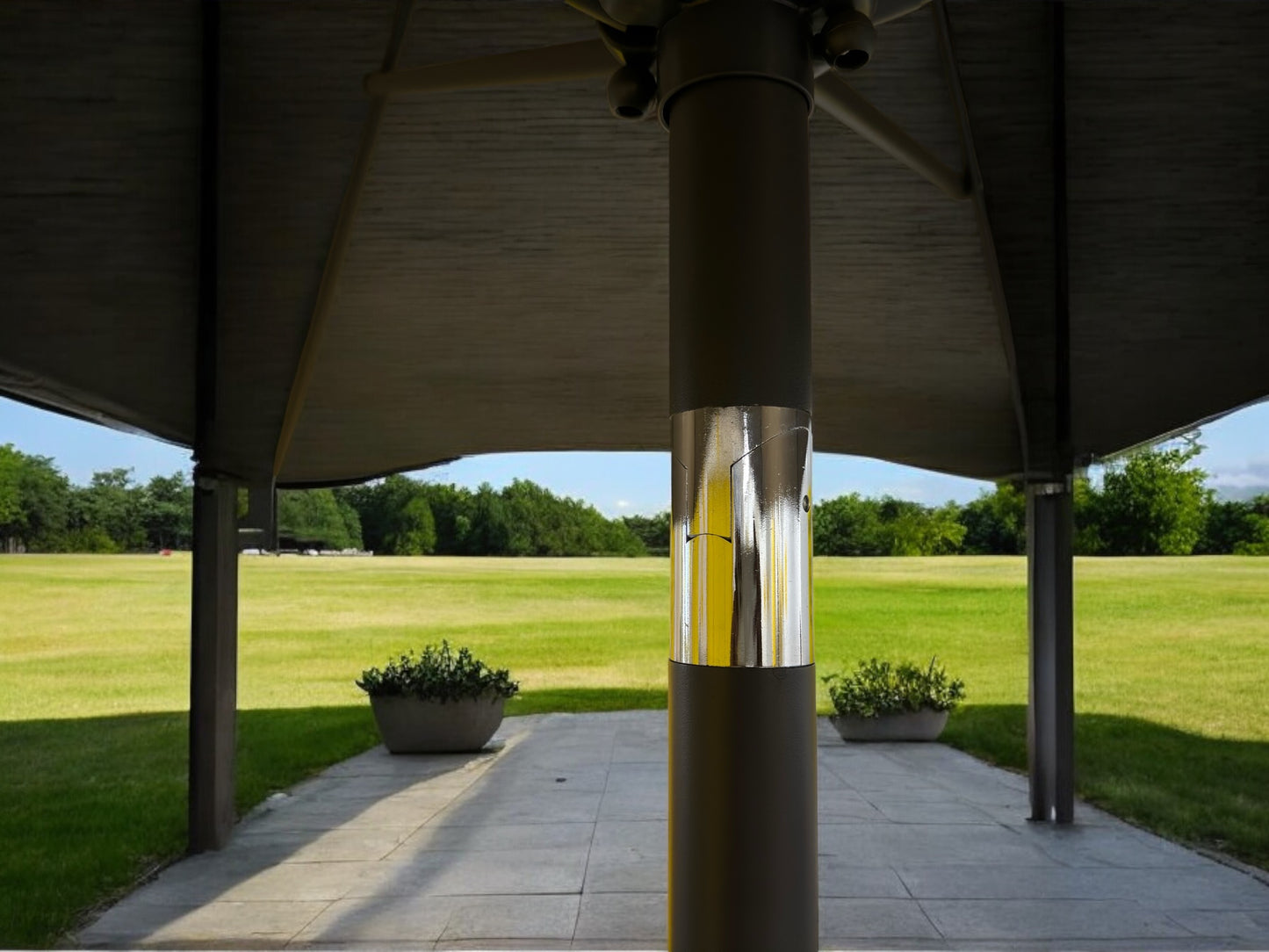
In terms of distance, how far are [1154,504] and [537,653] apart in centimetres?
1117

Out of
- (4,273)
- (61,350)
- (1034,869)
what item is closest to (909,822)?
(1034,869)

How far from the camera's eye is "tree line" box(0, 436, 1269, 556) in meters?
17.3

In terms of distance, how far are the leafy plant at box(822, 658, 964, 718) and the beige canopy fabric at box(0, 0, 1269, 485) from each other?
3.48 meters

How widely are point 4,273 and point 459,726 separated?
15.2ft

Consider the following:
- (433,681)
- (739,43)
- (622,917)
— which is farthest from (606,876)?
(739,43)

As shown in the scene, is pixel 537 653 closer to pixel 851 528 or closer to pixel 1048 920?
pixel 851 528

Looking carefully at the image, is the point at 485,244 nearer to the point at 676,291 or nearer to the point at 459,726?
the point at 676,291

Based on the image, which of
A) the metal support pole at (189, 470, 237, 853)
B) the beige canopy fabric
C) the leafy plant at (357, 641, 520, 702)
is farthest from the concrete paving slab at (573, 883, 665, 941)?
the leafy plant at (357, 641, 520, 702)

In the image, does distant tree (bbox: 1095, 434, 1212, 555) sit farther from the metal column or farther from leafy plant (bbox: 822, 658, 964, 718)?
the metal column

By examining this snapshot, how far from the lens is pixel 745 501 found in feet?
8.02

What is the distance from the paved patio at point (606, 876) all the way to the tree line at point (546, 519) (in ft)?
35.3

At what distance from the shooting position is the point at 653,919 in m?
4.10

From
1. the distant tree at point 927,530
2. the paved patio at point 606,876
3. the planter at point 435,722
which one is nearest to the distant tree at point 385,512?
the distant tree at point 927,530

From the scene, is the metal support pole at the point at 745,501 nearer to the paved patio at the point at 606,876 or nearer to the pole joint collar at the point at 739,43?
the pole joint collar at the point at 739,43
